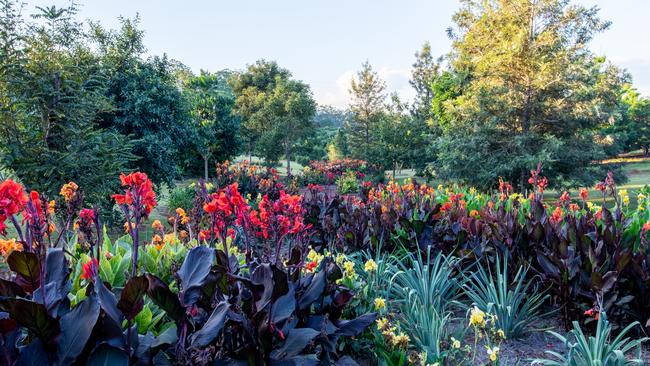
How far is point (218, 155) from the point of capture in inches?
629

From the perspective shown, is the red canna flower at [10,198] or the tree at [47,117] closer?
the red canna flower at [10,198]

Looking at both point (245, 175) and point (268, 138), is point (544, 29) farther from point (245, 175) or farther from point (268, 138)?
point (268, 138)

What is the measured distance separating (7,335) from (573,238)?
11.5 ft

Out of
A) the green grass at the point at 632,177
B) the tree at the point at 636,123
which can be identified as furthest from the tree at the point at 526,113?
the tree at the point at 636,123

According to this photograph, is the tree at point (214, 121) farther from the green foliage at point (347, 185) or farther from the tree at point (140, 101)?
the green foliage at point (347, 185)

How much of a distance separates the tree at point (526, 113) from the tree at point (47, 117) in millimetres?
9030

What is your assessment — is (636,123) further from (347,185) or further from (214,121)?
(214,121)

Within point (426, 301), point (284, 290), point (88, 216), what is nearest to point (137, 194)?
point (88, 216)

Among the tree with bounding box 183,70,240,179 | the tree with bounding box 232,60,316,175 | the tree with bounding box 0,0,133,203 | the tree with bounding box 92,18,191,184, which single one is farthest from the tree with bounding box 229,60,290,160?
the tree with bounding box 0,0,133,203

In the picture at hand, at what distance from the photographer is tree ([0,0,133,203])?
6410 mm

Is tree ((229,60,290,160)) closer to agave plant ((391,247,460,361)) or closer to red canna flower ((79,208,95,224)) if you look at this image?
agave plant ((391,247,460,361))

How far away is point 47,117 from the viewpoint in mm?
6891

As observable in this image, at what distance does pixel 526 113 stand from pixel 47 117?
1159 cm

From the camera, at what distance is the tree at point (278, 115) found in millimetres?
21422
